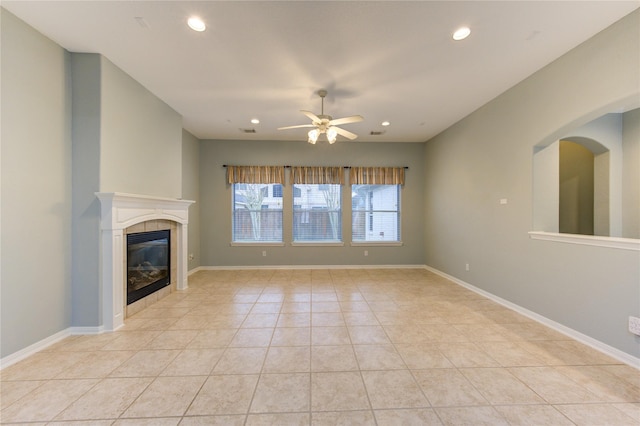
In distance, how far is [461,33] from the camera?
2289 mm

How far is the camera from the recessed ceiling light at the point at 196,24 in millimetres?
2152

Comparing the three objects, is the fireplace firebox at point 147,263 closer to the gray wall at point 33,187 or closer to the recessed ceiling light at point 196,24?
the gray wall at point 33,187

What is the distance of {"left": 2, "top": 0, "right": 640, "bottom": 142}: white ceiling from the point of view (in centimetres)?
205

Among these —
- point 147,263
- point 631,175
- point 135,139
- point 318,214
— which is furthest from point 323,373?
point 631,175

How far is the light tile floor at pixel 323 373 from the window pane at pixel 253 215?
8.53 feet

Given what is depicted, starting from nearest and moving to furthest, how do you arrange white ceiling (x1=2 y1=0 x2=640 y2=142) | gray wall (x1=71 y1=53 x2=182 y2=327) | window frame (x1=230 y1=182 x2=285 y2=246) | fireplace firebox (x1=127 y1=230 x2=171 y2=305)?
white ceiling (x1=2 y1=0 x2=640 y2=142)
gray wall (x1=71 y1=53 x2=182 y2=327)
fireplace firebox (x1=127 y1=230 x2=171 y2=305)
window frame (x1=230 y1=182 x2=285 y2=246)

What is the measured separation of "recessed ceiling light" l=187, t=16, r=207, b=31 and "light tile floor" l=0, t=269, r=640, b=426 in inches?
117

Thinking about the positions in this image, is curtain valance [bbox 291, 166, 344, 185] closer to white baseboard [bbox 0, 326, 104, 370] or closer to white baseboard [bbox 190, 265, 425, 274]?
white baseboard [bbox 190, 265, 425, 274]

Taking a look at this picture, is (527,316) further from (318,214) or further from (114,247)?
(114,247)

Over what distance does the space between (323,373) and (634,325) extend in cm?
265

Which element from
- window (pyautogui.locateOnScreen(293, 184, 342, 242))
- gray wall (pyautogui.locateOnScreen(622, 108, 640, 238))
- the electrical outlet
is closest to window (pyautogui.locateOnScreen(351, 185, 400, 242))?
window (pyautogui.locateOnScreen(293, 184, 342, 242))

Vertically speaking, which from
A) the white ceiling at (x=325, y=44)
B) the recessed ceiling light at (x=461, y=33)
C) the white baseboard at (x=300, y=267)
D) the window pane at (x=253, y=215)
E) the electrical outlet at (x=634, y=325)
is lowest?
the white baseboard at (x=300, y=267)

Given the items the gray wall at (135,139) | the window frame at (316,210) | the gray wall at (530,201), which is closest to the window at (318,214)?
the window frame at (316,210)

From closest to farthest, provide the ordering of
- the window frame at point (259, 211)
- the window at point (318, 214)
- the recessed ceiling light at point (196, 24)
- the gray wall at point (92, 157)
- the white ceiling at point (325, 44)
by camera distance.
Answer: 1. the white ceiling at point (325, 44)
2. the recessed ceiling light at point (196, 24)
3. the gray wall at point (92, 157)
4. the window frame at point (259, 211)
5. the window at point (318, 214)
